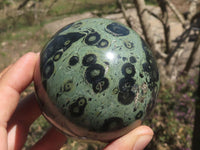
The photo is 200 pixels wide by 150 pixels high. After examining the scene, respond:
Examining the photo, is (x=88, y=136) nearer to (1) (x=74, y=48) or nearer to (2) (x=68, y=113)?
(2) (x=68, y=113)

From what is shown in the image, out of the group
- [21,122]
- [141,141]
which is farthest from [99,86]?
[21,122]

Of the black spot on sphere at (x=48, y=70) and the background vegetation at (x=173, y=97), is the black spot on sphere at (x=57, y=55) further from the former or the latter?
the background vegetation at (x=173, y=97)

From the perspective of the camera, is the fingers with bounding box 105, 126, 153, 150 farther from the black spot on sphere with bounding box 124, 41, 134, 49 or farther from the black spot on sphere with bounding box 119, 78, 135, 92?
the black spot on sphere with bounding box 124, 41, 134, 49

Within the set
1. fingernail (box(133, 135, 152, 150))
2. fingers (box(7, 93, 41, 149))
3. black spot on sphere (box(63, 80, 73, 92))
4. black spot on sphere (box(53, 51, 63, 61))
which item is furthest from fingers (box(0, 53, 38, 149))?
fingernail (box(133, 135, 152, 150))

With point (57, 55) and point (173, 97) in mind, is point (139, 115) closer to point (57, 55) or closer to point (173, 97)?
point (57, 55)

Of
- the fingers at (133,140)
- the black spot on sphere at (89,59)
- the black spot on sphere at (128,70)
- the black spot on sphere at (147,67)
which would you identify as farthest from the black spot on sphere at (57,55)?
the fingers at (133,140)

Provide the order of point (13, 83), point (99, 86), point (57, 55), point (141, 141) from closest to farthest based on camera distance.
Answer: point (99, 86), point (57, 55), point (141, 141), point (13, 83)
